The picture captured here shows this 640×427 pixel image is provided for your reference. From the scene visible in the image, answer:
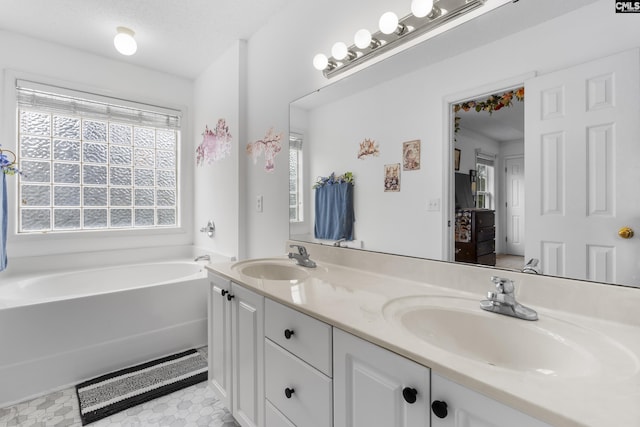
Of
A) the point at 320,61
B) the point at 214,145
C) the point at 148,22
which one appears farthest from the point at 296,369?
the point at 148,22

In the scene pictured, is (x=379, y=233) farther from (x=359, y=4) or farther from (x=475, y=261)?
(x=359, y=4)

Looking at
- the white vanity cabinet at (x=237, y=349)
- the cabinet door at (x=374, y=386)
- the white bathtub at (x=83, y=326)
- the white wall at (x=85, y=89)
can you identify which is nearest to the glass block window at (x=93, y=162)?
the white wall at (x=85, y=89)

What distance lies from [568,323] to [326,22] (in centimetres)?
186

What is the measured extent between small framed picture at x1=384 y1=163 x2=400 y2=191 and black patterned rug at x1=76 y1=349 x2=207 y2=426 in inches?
70.8

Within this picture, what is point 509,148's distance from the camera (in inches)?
42.7

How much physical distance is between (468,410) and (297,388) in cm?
63

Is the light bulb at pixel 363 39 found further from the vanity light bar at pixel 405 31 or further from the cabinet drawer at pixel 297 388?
the cabinet drawer at pixel 297 388

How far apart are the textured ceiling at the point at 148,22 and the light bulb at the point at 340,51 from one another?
2.61 ft

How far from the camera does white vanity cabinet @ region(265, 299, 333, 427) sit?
3.14 feet

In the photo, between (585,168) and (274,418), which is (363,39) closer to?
(585,168)

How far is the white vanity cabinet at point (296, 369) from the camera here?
3.14 ft

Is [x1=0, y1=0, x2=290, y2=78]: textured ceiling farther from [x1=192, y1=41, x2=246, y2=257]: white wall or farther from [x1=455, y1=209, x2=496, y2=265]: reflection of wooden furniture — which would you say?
[x1=455, y1=209, x2=496, y2=265]: reflection of wooden furniture

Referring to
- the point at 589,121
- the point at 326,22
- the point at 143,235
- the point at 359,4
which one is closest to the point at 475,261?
the point at 589,121

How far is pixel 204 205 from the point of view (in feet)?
10.5
